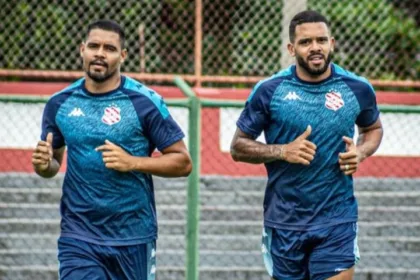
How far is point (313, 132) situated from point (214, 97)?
4.25m

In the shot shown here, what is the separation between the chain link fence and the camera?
10.2 m

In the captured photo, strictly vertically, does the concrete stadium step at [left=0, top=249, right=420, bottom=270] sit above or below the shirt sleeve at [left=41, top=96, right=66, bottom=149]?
below

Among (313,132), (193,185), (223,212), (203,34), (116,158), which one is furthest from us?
(203,34)

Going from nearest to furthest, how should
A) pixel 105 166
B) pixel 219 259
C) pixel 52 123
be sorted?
pixel 105 166 → pixel 52 123 → pixel 219 259

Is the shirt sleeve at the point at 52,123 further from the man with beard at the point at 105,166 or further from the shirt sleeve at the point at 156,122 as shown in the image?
the shirt sleeve at the point at 156,122

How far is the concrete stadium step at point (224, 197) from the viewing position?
354 inches

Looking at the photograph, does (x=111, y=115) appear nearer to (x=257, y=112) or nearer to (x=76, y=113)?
(x=76, y=113)

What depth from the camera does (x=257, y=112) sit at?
237 inches

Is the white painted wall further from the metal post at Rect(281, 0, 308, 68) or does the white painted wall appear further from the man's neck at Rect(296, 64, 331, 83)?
the man's neck at Rect(296, 64, 331, 83)

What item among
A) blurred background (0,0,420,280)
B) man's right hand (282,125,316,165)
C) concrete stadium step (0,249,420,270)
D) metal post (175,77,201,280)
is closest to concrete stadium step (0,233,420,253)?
blurred background (0,0,420,280)

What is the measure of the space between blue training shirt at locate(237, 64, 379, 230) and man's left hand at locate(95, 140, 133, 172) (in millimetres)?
913

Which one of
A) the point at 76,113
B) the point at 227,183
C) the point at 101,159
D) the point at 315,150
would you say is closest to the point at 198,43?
the point at 227,183

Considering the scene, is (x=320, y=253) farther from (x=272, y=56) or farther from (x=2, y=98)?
(x=272, y=56)

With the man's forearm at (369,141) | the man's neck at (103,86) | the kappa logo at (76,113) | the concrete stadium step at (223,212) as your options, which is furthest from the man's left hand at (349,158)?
the concrete stadium step at (223,212)
